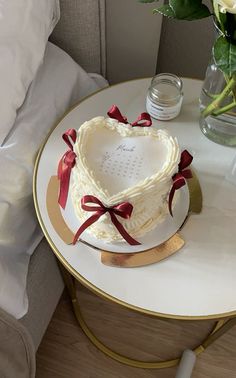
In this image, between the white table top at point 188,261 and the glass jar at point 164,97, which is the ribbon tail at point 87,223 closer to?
the white table top at point 188,261

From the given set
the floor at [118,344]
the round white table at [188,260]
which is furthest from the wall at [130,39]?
the floor at [118,344]

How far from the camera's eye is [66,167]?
2.18ft

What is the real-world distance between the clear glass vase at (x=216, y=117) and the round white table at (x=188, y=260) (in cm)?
2

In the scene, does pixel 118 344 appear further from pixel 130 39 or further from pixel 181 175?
pixel 130 39

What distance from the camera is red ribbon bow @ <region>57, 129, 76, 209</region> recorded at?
654 mm

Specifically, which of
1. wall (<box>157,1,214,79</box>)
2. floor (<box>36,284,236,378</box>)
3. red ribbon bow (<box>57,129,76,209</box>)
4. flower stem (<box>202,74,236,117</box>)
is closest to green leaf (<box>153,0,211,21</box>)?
flower stem (<box>202,74,236,117</box>)

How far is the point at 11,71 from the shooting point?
0.75m

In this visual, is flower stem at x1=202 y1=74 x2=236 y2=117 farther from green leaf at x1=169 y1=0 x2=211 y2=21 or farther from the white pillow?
the white pillow

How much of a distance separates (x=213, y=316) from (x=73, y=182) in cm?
29

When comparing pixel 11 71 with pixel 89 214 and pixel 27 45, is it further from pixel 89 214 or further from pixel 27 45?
pixel 89 214

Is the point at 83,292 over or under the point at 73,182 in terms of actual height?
under

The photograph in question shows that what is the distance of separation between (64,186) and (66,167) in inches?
1.5

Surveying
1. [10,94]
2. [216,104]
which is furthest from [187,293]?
[10,94]

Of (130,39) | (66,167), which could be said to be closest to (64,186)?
(66,167)
